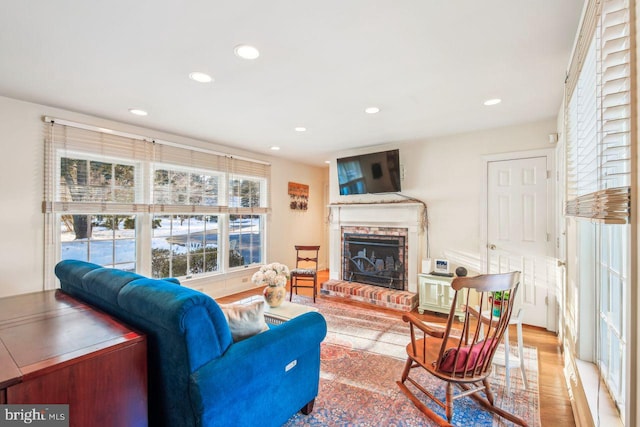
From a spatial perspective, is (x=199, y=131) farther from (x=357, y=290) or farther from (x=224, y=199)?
(x=357, y=290)

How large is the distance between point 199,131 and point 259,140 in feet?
2.68

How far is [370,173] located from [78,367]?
3.99 m

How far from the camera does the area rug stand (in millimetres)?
1901

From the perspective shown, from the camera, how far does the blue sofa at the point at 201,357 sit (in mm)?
1320

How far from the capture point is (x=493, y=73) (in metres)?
2.31

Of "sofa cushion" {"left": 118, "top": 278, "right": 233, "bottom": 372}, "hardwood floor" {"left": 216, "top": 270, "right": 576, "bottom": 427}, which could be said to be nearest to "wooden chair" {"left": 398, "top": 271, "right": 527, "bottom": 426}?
"hardwood floor" {"left": 216, "top": 270, "right": 576, "bottom": 427}

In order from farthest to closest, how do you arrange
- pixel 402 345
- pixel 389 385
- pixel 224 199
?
pixel 224 199
pixel 402 345
pixel 389 385

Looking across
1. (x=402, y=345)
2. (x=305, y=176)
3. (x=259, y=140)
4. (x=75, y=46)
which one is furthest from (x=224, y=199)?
(x=402, y=345)

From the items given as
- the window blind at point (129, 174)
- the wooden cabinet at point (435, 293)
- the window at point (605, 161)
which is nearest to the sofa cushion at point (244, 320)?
the window at point (605, 161)

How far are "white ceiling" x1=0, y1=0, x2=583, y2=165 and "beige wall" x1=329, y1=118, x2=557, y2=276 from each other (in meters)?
0.33

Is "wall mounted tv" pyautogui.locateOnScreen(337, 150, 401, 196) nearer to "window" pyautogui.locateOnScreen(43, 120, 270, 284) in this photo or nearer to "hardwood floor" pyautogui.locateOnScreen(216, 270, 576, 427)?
"window" pyautogui.locateOnScreen(43, 120, 270, 284)

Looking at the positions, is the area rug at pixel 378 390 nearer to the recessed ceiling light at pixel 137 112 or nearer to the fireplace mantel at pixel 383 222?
the fireplace mantel at pixel 383 222

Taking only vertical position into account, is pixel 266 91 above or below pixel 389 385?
above

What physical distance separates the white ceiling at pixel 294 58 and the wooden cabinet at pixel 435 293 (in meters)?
1.97
